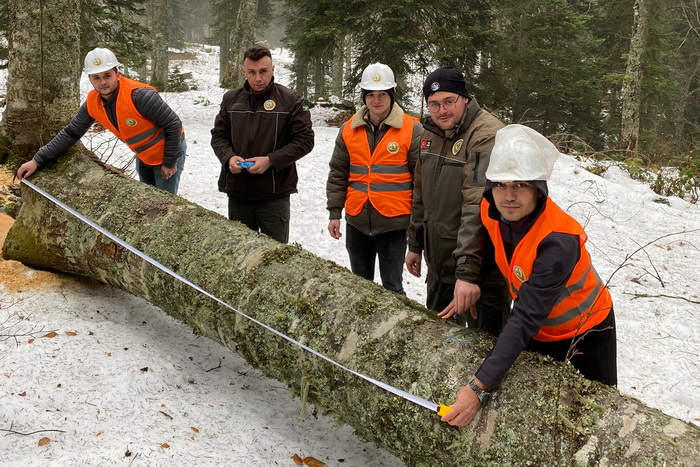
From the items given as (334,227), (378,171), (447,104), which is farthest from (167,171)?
(447,104)

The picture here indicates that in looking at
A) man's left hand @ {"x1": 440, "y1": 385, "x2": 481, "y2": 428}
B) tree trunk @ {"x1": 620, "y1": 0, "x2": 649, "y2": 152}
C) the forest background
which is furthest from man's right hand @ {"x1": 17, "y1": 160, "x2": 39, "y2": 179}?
tree trunk @ {"x1": 620, "y1": 0, "x2": 649, "y2": 152}

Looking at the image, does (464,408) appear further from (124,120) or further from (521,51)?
(521,51)

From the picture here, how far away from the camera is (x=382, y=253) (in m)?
3.98

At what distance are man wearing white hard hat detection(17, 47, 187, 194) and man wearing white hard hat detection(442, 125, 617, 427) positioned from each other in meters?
2.99

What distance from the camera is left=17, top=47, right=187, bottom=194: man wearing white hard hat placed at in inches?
151

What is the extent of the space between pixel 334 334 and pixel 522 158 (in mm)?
1238

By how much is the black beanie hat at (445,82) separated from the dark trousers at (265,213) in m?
1.79

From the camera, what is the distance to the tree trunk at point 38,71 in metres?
4.09

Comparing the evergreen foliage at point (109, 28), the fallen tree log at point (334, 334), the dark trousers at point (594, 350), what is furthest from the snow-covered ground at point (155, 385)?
the evergreen foliage at point (109, 28)

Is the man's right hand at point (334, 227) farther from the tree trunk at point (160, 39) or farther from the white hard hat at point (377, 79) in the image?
the tree trunk at point (160, 39)

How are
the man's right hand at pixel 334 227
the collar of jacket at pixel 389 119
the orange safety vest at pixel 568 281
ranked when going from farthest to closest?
the man's right hand at pixel 334 227 → the collar of jacket at pixel 389 119 → the orange safety vest at pixel 568 281

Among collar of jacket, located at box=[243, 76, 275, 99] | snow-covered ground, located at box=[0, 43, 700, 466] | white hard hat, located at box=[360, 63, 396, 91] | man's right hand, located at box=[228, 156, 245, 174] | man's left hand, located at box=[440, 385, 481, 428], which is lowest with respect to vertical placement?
snow-covered ground, located at box=[0, 43, 700, 466]

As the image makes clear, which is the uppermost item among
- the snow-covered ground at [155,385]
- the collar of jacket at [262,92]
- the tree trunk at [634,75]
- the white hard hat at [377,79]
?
the tree trunk at [634,75]

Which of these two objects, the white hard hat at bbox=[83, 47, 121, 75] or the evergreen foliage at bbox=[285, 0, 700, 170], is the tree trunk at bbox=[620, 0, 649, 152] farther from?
the white hard hat at bbox=[83, 47, 121, 75]
